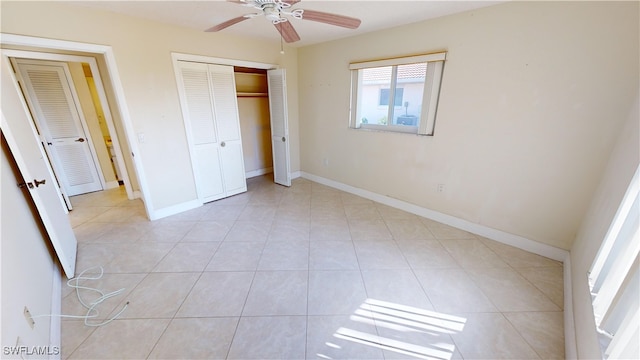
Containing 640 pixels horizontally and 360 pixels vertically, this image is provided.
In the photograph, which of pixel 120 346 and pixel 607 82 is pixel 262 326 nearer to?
pixel 120 346

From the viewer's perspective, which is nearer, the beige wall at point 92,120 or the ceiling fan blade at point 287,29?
the ceiling fan blade at point 287,29

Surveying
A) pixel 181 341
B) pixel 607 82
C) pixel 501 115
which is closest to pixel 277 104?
pixel 501 115


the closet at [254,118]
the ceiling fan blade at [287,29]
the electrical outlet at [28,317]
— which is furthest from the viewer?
the closet at [254,118]

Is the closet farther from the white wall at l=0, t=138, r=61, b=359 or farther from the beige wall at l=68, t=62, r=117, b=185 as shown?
the white wall at l=0, t=138, r=61, b=359

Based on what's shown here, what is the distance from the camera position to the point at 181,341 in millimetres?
1526

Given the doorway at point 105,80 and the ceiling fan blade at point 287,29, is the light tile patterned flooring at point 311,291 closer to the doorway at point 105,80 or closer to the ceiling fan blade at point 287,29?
the doorway at point 105,80

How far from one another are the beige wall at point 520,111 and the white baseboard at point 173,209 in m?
2.93

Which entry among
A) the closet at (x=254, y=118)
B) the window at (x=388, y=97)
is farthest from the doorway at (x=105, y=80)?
the window at (x=388, y=97)

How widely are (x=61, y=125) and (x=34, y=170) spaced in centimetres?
264

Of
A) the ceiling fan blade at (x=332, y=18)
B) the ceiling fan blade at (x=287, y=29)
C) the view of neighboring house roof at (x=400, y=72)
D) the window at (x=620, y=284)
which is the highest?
the ceiling fan blade at (x=287, y=29)

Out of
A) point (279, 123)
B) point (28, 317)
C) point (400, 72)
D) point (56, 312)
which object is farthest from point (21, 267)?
point (400, 72)

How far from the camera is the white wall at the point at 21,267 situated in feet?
3.78

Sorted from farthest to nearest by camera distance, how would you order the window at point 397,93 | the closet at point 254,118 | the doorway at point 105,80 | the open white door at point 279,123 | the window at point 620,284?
the closet at point 254,118, the open white door at point 279,123, the window at point 397,93, the doorway at point 105,80, the window at point 620,284

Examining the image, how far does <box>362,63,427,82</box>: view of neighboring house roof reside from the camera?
282 centimetres
